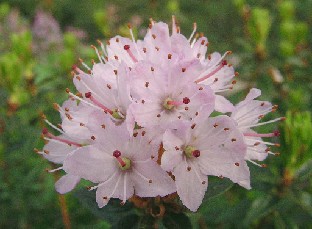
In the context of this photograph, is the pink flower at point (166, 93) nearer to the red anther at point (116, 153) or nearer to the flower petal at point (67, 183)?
the red anther at point (116, 153)

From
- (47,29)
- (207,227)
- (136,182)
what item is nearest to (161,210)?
(136,182)

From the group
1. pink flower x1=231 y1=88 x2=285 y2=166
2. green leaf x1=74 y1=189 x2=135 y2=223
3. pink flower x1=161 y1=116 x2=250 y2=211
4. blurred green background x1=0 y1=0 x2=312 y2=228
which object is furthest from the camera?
blurred green background x1=0 y1=0 x2=312 y2=228

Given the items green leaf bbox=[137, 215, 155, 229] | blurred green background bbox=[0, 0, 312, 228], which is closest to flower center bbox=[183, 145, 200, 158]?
green leaf bbox=[137, 215, 155, 229]

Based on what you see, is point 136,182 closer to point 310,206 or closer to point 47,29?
point 310,206

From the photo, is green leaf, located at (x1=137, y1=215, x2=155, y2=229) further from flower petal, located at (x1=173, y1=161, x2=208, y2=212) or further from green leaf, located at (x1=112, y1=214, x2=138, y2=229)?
flower petal, located at (x1=173, y1=161, x2=208, y2=212)

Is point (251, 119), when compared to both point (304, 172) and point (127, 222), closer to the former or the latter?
point (304, 172)

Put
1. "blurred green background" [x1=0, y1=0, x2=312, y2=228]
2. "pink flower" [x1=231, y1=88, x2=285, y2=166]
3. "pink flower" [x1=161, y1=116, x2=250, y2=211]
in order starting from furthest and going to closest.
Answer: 1. "blurred green background" [x1=0, y1=0, x2=312, y2=228]
2. "pink flower" [x1=231, y1=88, x2=285, y2=166]
3. "pink flower" [x1=161, y1=116, x2=250, y2=211]
